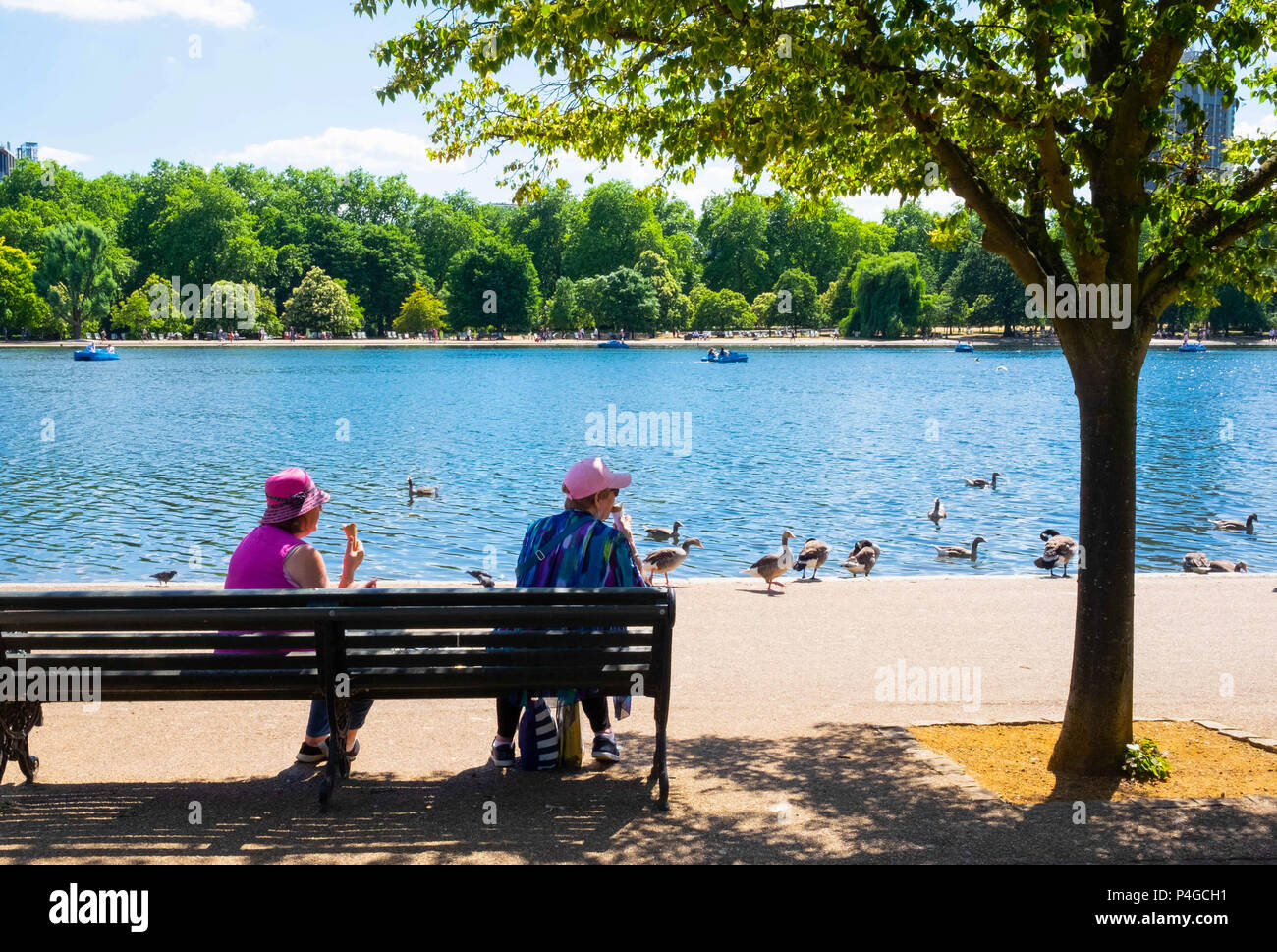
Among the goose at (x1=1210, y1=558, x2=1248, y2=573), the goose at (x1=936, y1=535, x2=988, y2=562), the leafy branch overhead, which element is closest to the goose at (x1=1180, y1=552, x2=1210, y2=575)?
the goose at (x1=1210, y1=558, x2=1248, y2=573)

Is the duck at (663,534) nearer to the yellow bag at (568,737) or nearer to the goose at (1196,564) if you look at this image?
the goose at (1196,564)

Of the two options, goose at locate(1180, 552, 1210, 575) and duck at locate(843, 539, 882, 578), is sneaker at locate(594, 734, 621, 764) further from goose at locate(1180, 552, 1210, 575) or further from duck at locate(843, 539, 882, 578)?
goose at locate(1180, 552, 1210, 575)

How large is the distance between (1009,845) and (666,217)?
555 ft

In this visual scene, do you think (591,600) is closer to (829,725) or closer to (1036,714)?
(829,725)

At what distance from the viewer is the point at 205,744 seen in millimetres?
6504

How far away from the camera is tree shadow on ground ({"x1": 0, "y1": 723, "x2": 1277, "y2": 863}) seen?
15.4 ft

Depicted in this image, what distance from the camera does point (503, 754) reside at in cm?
598

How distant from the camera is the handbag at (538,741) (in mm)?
5926

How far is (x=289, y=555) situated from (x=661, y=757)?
6.99 ft

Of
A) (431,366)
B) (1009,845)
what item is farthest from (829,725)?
(431,366)

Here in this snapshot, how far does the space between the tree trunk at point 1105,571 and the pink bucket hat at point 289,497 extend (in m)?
4.17

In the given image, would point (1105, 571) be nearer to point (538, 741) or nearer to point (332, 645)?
point (538, 741)

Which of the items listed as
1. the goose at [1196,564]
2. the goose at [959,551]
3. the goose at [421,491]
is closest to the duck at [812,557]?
the goose at [959,551]

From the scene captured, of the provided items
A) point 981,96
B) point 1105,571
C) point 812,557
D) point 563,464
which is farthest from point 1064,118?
point 563,464
